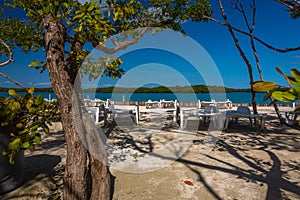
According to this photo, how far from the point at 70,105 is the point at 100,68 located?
0.54 meters

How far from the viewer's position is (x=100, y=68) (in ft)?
6.77

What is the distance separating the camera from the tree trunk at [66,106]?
1938 millimetres

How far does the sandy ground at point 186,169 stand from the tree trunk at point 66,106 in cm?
67

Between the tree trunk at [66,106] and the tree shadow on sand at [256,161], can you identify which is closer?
the tree trunk at [66,106]

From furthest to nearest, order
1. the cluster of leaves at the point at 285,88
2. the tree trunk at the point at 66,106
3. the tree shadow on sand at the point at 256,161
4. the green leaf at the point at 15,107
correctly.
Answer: the tree shadow on sand at the point at 256,161, the tree trunk at the point at 66,106, the green leaf at the point at 15,107, the cluster of leaves at the point at 285,88

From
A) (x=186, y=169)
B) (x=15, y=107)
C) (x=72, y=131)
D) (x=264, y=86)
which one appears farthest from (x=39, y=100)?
(x=186, y=169)

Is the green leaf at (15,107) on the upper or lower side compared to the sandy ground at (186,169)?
upper

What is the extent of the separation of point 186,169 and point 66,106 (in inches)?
98.1

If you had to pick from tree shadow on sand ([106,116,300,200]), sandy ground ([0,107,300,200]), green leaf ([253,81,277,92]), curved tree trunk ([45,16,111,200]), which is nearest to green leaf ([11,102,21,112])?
Answer: curved tree trunk ([45,16,111,200])

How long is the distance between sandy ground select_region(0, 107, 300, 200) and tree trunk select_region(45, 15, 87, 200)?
665 millimetres

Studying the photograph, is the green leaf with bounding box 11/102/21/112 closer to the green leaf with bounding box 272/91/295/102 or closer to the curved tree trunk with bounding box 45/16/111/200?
the curved tree trunk with bounding box 45/16/111/200

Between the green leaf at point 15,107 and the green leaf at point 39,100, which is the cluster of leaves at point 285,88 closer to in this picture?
the green leaf at point 39,100

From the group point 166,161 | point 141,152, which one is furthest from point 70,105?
point 141,152

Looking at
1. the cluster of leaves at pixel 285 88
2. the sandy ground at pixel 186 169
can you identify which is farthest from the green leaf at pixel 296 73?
the sandy ground at pixel 186 169
